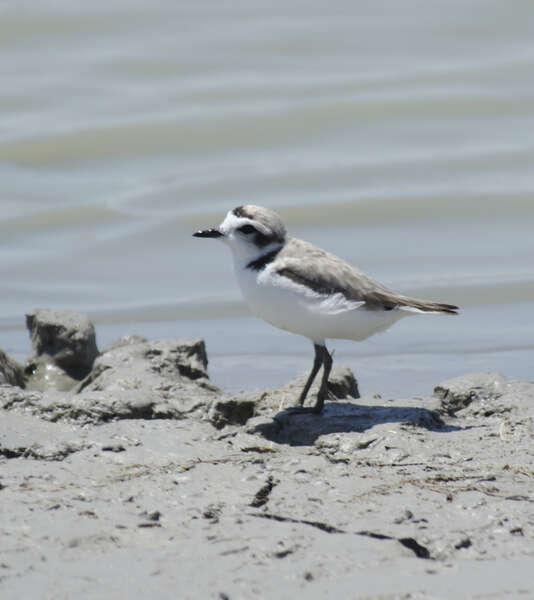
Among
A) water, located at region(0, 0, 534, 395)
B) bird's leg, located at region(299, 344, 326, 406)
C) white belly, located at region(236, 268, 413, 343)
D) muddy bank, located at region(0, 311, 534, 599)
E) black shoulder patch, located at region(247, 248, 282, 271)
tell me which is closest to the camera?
muddy bank, located at region(0, 311, 534, 599)

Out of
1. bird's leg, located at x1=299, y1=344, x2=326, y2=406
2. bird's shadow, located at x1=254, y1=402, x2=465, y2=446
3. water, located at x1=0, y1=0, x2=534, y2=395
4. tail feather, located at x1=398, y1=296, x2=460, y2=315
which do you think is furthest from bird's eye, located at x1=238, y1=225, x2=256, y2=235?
water, located at x1=0, y1=0, x2=534, y2=395

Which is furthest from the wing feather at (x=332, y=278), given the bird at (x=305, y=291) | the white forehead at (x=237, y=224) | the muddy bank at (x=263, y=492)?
the muddy bank at (x=263, y=492)

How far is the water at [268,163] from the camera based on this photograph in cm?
974

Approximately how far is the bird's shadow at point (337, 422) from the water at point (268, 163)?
2.31 m

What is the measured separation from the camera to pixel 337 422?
18.5ft

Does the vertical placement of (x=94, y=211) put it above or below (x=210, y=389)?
above

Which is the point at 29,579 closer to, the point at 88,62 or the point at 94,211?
the point at 94,211

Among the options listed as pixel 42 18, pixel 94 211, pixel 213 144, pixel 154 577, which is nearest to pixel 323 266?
pixel 154 577

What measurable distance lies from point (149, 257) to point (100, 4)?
750 cm

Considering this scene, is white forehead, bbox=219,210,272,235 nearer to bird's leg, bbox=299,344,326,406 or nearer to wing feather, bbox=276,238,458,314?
wing feather, bbox=276,238,458,314

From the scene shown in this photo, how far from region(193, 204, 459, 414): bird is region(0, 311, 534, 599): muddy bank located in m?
0.41

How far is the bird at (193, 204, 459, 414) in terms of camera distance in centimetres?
586

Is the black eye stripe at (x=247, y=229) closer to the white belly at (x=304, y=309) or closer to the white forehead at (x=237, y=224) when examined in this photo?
the white forehead at (x=237, y=224)

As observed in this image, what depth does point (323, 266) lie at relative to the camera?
5977 millimetres
